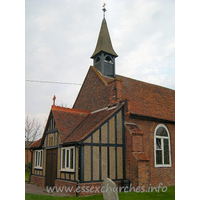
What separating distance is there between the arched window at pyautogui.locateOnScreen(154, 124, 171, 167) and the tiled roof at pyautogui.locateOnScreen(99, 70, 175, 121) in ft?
3.17

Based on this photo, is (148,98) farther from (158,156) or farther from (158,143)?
(158,156)

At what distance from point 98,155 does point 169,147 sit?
20.0 feet

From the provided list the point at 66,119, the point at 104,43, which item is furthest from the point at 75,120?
the point at 104,43

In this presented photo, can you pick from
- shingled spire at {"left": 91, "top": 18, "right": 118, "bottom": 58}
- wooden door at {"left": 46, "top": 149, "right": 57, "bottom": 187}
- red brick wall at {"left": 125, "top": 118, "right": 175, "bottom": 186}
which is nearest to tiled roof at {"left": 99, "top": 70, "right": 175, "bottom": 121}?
red brick wall at {"left": 125, "top": 118, "right": 175, "bottom": 186}

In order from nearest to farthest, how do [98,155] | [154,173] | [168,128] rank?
[98,155] < [154,173] < [168,128]

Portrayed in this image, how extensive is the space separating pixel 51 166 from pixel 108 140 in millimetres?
5010

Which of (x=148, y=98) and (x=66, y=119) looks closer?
(x=66, y=119)

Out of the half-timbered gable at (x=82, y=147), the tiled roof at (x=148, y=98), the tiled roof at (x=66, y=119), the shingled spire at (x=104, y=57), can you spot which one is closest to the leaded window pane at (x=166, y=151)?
the tiled roof at (x=148, y=98)

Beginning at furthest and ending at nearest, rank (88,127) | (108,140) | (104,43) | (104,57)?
(104,43) → (104,57) → (88,127) → (108,140)

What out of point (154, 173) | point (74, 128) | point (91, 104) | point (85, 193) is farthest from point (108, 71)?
point (85, 193)

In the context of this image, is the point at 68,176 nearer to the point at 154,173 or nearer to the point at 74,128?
the point at 74,128

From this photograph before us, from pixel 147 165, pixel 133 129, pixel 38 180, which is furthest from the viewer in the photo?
pixel 38 180

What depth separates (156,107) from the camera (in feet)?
54.4

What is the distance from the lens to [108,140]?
12.8 meters
